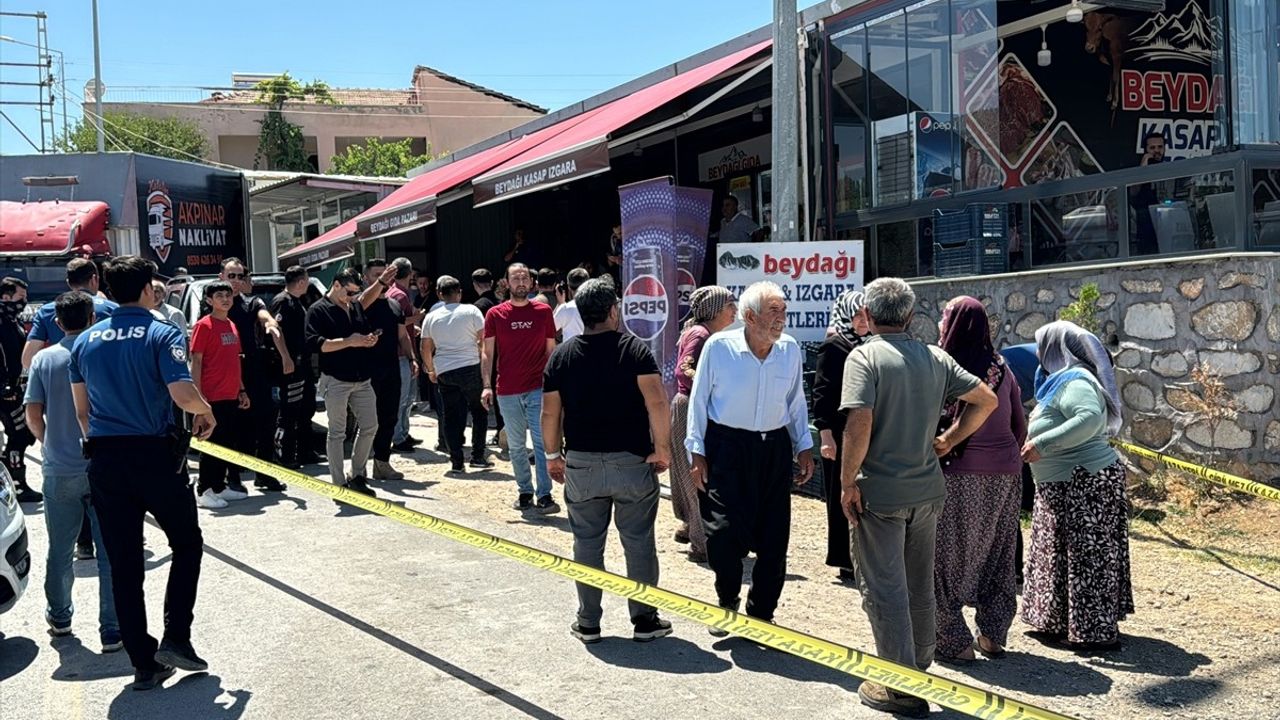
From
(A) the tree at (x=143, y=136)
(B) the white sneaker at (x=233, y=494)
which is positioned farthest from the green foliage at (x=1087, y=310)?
(A) the tree at (x=143, y=136)

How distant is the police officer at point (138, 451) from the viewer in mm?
4930

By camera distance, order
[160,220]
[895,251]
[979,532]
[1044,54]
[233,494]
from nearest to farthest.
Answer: [979,532] → [233,494] → [895,251] → [1044,54] → [160,220]

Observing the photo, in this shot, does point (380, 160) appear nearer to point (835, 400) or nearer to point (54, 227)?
point (54, 227)

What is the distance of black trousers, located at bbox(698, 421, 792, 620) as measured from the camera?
538 cm

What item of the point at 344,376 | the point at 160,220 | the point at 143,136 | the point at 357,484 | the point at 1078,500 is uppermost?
the point at 143,136

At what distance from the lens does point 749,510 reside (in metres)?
5.37

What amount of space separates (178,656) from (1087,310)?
21.9ft

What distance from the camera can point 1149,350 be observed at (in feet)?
27.4

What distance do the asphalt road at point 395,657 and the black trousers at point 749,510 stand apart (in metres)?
0.30

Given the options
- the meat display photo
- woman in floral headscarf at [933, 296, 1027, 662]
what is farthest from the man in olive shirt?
the meat display photo

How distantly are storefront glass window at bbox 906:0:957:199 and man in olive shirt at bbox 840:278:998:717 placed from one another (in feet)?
19.8

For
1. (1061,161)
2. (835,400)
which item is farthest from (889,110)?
(835,400)

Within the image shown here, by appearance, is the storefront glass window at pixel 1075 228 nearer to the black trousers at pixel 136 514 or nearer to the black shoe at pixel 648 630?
Answer: the black shoe at pixel 648 630

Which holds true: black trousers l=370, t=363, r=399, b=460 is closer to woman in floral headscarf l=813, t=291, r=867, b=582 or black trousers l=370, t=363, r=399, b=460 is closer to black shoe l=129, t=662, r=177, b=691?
woman in floral headscarf l=813, t=291, r=867, b=582
